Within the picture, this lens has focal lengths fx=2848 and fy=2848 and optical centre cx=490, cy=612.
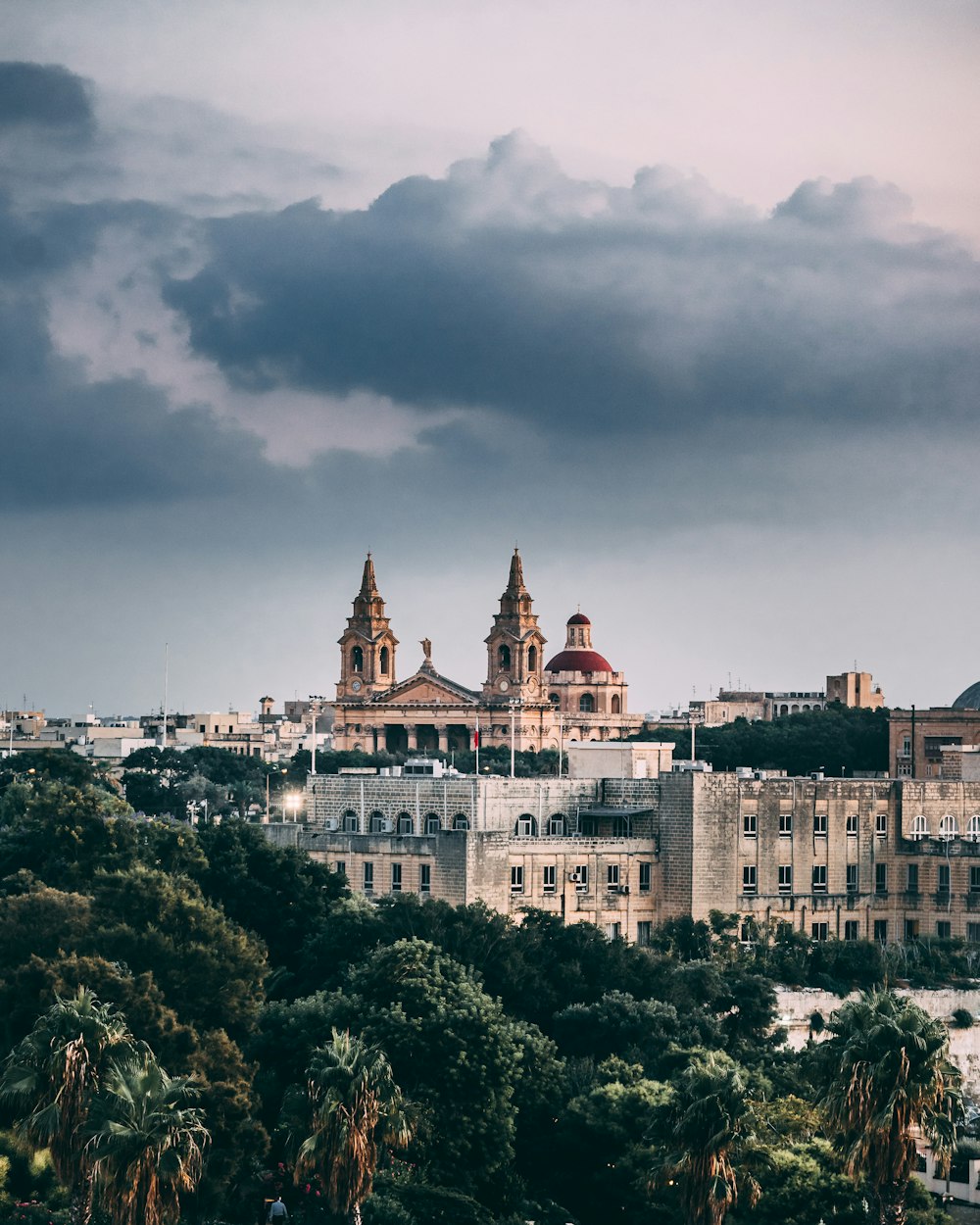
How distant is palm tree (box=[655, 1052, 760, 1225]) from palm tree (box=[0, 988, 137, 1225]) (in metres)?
13.1

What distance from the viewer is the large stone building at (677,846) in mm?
100688

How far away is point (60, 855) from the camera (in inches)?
3947

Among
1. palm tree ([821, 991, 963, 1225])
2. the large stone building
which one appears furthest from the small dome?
palm tree ([821, 991, 963, 1225])

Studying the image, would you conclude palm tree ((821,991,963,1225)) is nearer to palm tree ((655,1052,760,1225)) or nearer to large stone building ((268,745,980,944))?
palm tree ((655,1052,760,1225))

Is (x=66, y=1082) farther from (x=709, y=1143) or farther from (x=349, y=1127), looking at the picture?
(x=709, y=1143)

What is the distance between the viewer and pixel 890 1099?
65250 mm

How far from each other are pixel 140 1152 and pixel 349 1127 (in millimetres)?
5971

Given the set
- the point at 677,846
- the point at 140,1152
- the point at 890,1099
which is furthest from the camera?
the point at 677,846

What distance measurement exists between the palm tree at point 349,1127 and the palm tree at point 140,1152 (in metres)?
3.62

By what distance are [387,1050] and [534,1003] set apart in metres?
12.6

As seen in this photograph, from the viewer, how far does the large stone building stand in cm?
10069

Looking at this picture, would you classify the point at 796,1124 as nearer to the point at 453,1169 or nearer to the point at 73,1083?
the point at 453,1169

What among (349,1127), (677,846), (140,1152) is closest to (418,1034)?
(349,1127)

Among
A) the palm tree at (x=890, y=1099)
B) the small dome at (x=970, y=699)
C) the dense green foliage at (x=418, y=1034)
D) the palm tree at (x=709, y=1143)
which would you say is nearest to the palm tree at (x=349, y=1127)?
the dense green foliage at (x=418, y=1034)
